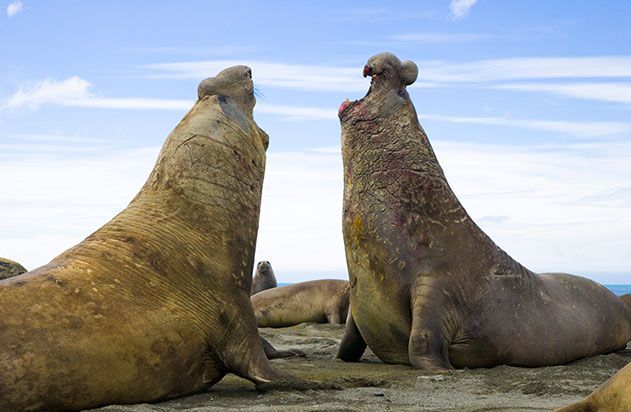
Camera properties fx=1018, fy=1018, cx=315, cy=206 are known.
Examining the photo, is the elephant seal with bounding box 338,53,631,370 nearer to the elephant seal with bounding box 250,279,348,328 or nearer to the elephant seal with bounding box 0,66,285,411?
the elephant seal with bounding box 0,66,285,411

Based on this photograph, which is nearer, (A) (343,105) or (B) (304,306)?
(A) (343,105)

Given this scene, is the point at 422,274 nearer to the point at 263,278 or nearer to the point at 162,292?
the point at 162,292

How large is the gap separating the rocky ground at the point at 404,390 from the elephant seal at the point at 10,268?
479 cm

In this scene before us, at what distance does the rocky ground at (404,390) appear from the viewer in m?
5.56

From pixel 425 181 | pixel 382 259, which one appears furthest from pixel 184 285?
pixel 425 181

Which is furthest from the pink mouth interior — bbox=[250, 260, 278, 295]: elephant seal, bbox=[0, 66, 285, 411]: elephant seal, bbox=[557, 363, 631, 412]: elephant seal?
bbox=[250, 260, 278, 295]: elephant seal

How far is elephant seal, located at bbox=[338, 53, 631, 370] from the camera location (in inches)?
305

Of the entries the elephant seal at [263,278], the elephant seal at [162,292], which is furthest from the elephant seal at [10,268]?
the elephant seal at [263,278]

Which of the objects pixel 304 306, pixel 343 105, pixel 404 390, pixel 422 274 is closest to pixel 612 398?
pixel 404 390

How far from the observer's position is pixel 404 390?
6391mm

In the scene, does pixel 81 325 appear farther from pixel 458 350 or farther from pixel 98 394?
pixel 458 350

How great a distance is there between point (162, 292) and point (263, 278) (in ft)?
44.9

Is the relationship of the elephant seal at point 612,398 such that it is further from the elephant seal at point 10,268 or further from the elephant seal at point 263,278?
the elephant seal at point 263,278

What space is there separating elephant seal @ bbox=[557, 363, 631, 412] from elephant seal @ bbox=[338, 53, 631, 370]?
2928 mm
